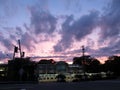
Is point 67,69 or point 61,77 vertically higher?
point 67,69

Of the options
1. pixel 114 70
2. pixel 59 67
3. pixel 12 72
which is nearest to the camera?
pixel 12 72

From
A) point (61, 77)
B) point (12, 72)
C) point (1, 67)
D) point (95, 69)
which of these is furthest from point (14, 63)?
point (95, 69)

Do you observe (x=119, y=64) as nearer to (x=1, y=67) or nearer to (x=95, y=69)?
(x=95, y=69)

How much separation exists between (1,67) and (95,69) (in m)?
94.5

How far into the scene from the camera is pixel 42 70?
139m

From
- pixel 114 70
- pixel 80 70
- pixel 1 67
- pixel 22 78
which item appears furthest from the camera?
pixel 114 70

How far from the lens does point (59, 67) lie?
13325 cm

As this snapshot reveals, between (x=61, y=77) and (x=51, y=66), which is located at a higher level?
(x=51, y=66)

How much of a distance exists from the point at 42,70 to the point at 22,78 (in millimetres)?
67717

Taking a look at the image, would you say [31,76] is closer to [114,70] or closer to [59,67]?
[59,67]

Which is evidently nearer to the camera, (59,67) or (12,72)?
(12,72)

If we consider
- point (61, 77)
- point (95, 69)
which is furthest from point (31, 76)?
point (95, 69)

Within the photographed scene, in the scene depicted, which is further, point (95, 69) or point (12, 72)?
point (95, 69)

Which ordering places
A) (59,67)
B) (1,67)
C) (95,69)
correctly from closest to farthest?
(1,67) < (59,67) < (95,69)
